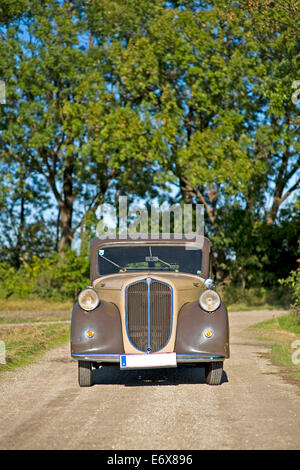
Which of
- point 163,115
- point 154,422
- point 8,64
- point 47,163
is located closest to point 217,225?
point 163,115

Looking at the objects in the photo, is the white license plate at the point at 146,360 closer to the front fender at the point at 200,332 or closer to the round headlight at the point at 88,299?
the front fender at the point at 200,332

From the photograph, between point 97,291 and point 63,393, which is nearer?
point 63,393

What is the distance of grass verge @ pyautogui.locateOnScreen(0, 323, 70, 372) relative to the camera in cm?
1144

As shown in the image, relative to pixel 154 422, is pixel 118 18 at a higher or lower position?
higher

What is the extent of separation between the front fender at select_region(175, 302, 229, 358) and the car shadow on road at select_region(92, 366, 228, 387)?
0.85 m

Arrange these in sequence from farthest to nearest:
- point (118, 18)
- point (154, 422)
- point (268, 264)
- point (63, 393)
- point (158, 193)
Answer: point (158, 193) < point (268, 264) < point (118, 18) < point (63, 393) < point (154, 422)

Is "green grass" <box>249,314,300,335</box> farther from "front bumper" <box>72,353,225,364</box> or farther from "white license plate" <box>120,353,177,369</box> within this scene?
"white license plate" <box>120,353,177,369</box>

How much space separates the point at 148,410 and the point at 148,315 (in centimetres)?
187

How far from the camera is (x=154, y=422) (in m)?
6.43

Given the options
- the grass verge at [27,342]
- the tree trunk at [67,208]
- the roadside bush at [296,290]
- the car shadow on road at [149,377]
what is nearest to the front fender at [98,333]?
the car shadow on road at [149,377]

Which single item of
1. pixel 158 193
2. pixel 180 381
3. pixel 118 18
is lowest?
pixel 180 381

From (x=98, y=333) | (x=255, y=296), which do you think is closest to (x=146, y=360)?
(x=98, y=333)
